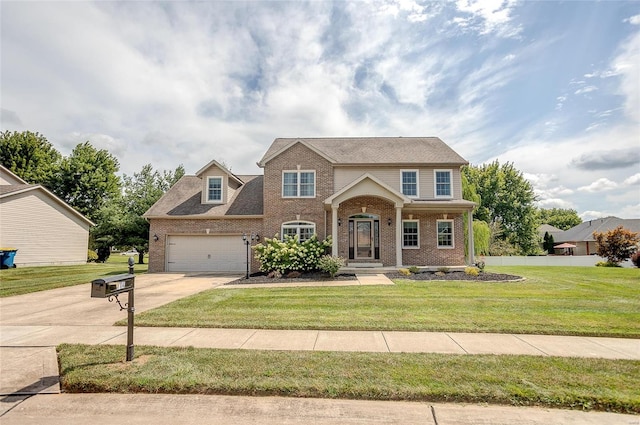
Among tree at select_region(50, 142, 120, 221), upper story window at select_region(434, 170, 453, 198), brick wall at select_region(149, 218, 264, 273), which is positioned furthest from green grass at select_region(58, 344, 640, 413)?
tree at select_region(50, 142, 120, 221)

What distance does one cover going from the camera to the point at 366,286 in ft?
38.4

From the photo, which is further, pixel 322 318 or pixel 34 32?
pixel 34 32

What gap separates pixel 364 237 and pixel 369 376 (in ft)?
43.4

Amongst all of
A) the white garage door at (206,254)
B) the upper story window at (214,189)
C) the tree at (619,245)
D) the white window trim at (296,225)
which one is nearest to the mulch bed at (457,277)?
the white window trim at (296,225)

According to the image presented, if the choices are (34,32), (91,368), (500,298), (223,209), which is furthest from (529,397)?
(223,209)

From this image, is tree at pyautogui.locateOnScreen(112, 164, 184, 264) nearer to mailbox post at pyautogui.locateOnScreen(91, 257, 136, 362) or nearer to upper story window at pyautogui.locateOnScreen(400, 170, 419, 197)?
upper story window at pyautogui.locateOnScreen(400, 170, 419, 197)

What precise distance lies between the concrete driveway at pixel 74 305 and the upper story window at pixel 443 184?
40.9ft

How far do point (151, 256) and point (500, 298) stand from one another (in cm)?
1704

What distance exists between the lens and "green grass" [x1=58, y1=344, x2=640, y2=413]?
143 inches

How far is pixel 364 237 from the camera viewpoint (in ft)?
56.4

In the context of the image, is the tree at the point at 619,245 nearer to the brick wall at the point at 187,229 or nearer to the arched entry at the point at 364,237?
the arched entry at the point at 364,237

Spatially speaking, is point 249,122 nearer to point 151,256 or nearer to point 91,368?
point 151,256

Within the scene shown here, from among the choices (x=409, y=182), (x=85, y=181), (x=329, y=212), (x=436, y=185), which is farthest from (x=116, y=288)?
(x=85, y=181)

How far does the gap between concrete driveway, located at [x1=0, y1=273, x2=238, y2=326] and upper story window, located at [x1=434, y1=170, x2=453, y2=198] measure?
12.5 meters
